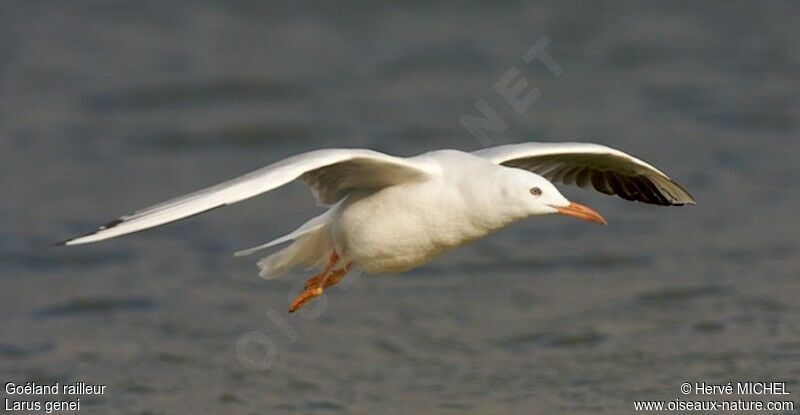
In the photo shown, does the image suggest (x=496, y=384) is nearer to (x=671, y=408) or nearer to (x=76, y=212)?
(x=671, y=408)

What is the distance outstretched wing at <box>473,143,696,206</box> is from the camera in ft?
Result: 29.4

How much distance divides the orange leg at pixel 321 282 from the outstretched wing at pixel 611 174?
1.06 meters

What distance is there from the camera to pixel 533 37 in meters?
19.6

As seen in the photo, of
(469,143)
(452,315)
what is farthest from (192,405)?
(469,143)

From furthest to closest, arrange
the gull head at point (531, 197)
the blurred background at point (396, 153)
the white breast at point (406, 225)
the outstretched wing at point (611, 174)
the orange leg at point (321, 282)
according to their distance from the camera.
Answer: the blurred background at point (396, 153)
the outstretched wing at point (611, 174)
the orange leg at point (321, 282)
the white breast at point (406, 225)
the gull head at point (531, 197)

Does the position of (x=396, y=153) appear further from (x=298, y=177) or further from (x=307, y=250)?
(x=298, y=177)

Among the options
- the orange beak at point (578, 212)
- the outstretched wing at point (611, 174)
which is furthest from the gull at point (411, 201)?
the outstretched wing at point (611, 174)

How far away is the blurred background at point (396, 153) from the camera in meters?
10.2

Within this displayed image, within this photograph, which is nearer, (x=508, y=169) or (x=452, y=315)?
(x=508, y=169)

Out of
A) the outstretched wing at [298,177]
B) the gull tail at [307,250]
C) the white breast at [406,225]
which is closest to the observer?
the outstretched wing at [298,177]

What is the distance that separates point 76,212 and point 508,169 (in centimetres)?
668
